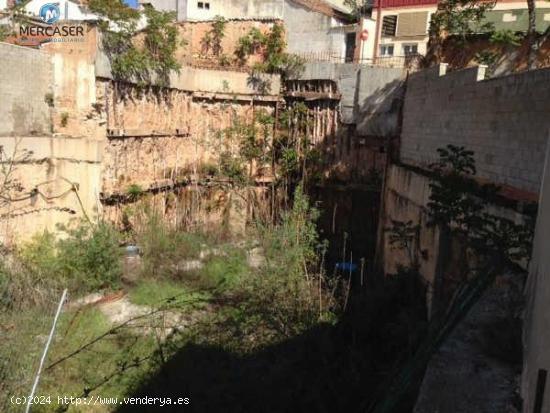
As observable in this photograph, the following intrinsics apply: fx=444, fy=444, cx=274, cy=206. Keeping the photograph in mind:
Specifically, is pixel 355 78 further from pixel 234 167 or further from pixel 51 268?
pixel 51 268

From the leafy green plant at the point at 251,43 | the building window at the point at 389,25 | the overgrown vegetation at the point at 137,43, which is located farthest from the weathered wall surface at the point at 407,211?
the building window at the point at 389,25

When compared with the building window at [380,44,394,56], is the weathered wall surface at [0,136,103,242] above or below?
below

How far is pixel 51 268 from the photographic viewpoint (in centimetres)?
777

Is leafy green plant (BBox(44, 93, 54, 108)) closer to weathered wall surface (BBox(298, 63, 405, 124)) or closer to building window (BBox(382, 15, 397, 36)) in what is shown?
weathered wall surface (BBox(298, 63, 405, 124))

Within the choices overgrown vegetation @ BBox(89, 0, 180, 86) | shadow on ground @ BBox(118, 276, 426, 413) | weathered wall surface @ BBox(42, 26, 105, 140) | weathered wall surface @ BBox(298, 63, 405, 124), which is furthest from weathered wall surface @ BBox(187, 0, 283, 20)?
shadow on ground @ BBox(118, 276, 426, 413)

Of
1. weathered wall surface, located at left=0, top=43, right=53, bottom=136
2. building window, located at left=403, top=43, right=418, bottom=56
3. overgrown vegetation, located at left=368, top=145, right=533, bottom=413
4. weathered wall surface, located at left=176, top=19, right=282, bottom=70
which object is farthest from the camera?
building window, located at left=403, top=43, right=418, bottom=56

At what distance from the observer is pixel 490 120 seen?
230 inches

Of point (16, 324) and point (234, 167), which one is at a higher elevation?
point (234, 167)

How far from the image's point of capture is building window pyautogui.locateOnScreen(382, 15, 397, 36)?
18.1 m

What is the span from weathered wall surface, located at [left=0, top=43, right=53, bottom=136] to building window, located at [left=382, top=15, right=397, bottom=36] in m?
13.9

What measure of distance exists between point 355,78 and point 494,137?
6.04 meters

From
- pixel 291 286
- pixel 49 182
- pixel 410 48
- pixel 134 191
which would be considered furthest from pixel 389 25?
pixel 49 182

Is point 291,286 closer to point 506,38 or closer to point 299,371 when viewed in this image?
point 299,371

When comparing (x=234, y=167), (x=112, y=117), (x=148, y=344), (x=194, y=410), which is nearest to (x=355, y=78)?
(x=234, y=167)
